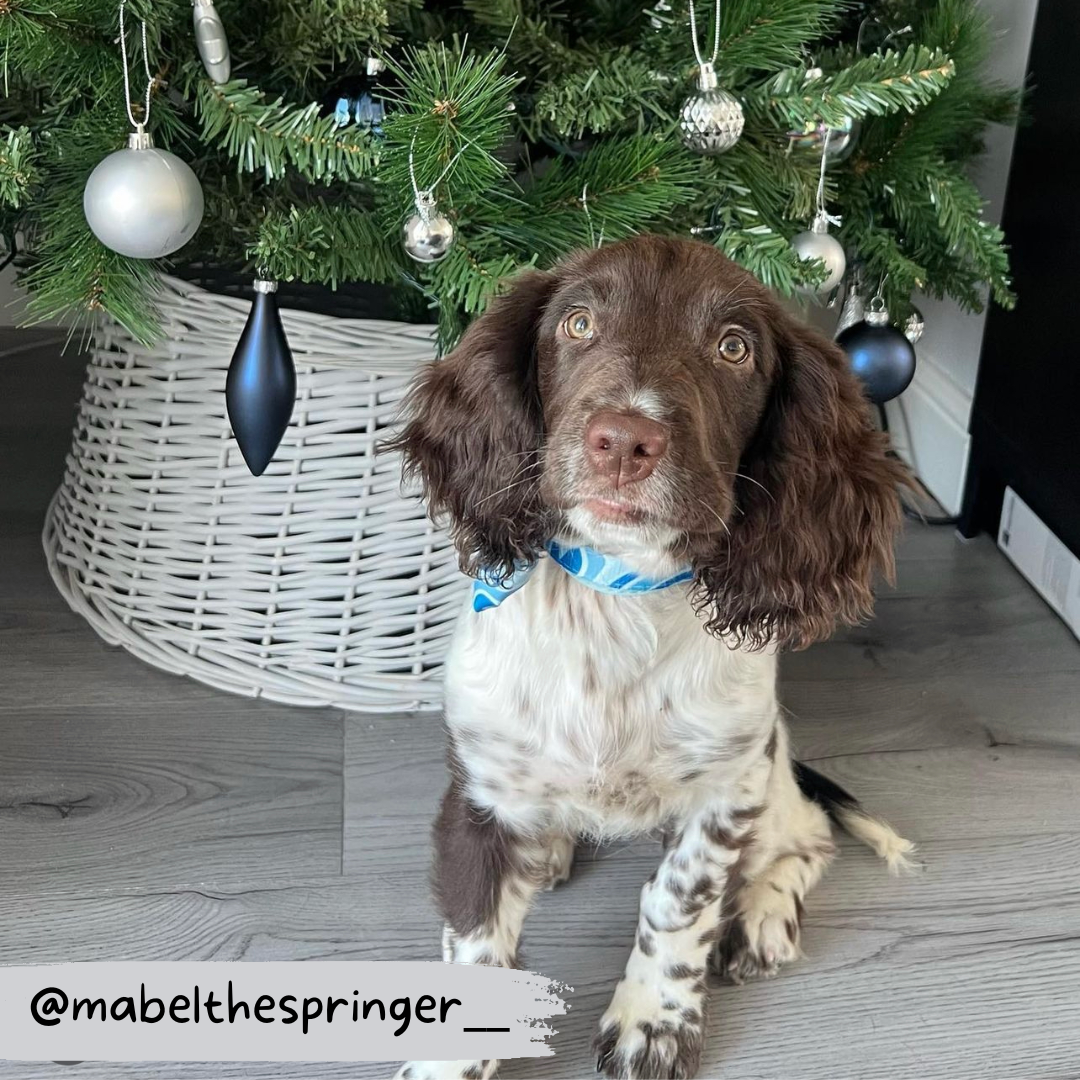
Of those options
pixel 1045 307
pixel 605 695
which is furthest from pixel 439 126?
pixel 1045 307

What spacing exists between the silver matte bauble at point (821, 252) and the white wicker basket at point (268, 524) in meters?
0.50

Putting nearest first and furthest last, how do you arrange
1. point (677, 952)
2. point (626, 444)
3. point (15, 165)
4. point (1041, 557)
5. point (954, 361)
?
point (626, 444) → point (15, 165) → point (677, 952) → point (1041, 557) → point (954, 361)

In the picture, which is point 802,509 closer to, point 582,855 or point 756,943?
point 756,943

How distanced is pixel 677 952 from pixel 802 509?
1.76 feet

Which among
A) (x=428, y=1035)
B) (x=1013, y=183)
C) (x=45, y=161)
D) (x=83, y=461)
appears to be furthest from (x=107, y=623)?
(x=1013, y=183)

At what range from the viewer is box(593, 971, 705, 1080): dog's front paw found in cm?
136

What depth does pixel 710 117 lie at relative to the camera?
4.59 ft

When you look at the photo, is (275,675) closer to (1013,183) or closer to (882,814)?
(882,814)

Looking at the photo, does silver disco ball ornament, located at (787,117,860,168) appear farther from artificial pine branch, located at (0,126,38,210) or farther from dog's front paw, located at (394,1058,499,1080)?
dog's front paw, located at (394,1058,499,1080)

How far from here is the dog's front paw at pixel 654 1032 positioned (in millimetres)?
1361

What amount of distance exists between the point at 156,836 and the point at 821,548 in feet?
3.22

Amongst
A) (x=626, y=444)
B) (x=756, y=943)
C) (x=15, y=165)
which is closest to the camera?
(x=626, y=444)

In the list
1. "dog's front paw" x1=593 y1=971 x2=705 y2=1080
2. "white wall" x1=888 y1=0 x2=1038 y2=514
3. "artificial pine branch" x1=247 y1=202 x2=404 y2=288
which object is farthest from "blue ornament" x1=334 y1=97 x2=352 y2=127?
"white wall" x1=888 y1=0 x2=1038 y2=514

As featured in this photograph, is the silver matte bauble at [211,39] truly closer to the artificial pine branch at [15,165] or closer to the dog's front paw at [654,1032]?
the artificial pine branch at [15,165]
